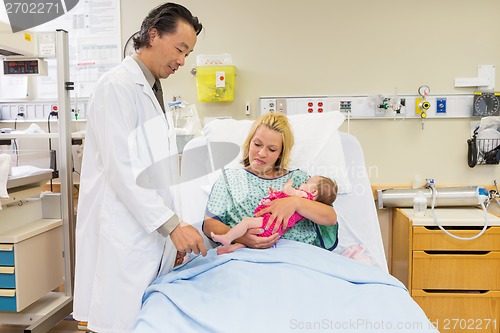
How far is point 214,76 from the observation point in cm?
272

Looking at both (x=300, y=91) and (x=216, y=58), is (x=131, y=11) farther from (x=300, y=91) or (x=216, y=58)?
(x=300, y=91)

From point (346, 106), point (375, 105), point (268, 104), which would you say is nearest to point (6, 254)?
point (268, 104)

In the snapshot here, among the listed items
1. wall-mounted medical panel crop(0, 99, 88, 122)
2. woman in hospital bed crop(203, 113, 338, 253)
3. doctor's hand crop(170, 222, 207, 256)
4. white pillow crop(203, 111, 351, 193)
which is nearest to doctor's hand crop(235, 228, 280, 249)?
woman in hospital bed crop(203, 113, 338, 253)

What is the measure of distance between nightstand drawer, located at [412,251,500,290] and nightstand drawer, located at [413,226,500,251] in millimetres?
36

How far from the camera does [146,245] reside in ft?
4.63

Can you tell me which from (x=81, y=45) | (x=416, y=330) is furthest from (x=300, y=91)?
(x=416, y=330)

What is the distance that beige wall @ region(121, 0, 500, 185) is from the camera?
271 centimetres

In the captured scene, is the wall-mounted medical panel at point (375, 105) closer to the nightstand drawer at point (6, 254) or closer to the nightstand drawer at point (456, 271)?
the nightstand drawer at point (456, 271)

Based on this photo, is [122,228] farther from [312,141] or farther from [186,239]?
[312,141]

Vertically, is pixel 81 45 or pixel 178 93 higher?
pixel 81 45

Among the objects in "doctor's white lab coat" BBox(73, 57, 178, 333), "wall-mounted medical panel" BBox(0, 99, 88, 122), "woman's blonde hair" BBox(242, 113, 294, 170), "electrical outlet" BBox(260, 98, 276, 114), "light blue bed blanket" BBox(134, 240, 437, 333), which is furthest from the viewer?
"wall-mounted medical panel" BBox(0, 99, 88, 122)

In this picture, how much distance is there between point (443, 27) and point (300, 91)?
944mm

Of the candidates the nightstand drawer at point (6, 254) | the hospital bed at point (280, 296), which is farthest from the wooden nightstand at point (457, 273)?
the nightstand drawer at point (6, 254)

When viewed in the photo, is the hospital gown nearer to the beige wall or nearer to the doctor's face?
the doctor's face
